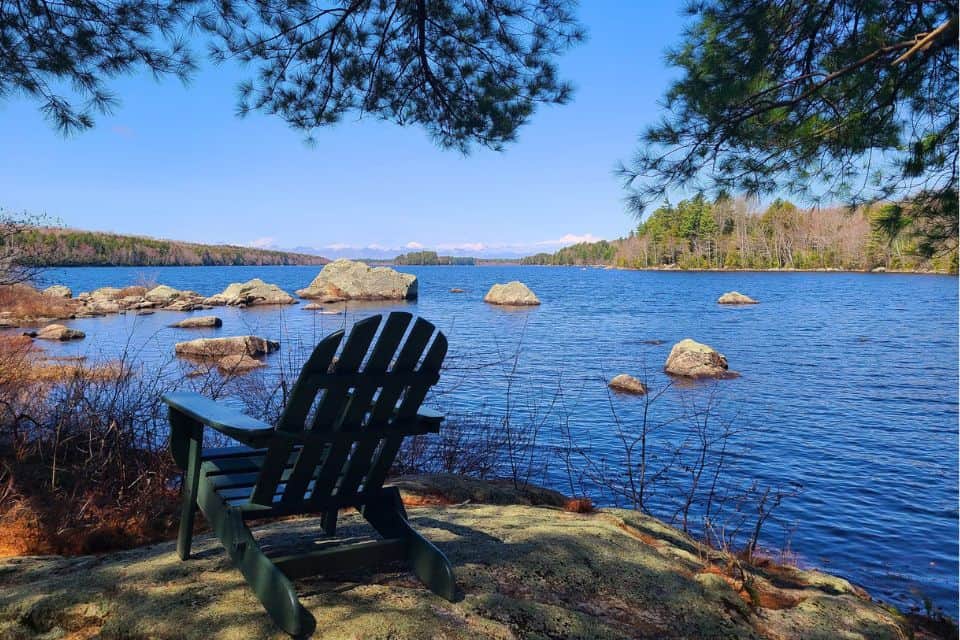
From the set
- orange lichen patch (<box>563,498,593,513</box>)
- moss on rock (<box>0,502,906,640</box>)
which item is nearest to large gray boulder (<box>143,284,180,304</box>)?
orange lichen patch (<box>563,498,593,513</box>)

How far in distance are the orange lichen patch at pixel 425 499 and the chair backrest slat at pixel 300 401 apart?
7.18ft

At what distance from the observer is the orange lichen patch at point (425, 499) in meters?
4.73

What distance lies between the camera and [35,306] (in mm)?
26109

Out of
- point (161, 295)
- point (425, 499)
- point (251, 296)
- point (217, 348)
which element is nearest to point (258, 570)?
point (425, 499)

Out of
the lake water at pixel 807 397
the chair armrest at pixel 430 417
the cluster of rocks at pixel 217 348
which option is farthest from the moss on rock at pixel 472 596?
the cluster of rocks at pixel 217 348

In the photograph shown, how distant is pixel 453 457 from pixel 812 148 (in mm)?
4493

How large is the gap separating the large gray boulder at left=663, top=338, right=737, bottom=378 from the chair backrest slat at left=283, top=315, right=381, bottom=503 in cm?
1488

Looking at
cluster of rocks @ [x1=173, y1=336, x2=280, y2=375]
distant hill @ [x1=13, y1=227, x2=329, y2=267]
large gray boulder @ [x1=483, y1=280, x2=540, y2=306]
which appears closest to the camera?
cluster of rocks @ [x1=173, y1=336, x2=280, y2=375]

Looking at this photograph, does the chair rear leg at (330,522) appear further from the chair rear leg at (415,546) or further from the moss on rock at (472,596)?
the chair rear leg at (415,546)

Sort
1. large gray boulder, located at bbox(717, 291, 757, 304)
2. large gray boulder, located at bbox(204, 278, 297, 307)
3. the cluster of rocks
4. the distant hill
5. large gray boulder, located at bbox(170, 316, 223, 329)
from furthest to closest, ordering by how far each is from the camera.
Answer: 1. the distant hill
2. large gray boulder, located at bbox(717, 291, 757, 304)
3. large gray boulder, located at bbox(204, 278, 297, 307)
4. large gray boulder, located at bbox(170, 316, 223, 329)
5. the cluster of rocks

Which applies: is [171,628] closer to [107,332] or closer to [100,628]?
[100,628]

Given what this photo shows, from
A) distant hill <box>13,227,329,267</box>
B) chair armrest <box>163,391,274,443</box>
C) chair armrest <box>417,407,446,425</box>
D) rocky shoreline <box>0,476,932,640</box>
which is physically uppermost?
distant hill <box>13,227,329,267</box>

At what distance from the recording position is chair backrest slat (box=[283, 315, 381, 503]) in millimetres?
2547

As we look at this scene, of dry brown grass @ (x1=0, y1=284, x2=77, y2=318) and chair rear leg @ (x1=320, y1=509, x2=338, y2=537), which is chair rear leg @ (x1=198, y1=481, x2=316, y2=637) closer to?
chair rear leg @ (x1=320, y1=509, x2=338, y2=537)
